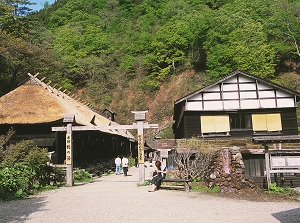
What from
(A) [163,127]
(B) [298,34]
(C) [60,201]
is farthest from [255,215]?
(B) [298,34]

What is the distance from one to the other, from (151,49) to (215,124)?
35403mm

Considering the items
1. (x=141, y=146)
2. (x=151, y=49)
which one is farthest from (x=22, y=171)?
(x=151, y=49)

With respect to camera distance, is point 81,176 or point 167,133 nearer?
point 81,176

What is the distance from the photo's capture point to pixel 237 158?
11727 mm

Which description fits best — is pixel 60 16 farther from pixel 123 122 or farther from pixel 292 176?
pixel 292 176

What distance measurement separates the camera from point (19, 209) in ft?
29.9

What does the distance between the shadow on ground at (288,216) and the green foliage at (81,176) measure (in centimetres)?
1217

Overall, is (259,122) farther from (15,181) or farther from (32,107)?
(15,181)

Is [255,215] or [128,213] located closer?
[255,215]

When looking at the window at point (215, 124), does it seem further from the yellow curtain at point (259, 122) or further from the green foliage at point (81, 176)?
the green foliage at point (81, 176)

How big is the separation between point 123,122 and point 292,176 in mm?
36313

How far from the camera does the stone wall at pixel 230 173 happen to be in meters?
11.5

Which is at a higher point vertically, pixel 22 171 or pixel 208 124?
pixel 208 124

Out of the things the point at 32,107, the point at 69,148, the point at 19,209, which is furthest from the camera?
the point at 32,107
